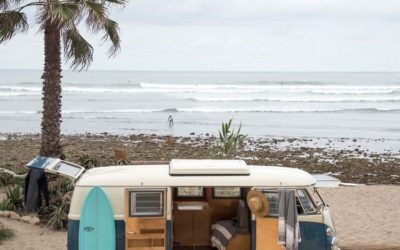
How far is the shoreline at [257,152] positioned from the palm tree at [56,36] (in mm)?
4503

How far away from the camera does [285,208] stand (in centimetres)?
900

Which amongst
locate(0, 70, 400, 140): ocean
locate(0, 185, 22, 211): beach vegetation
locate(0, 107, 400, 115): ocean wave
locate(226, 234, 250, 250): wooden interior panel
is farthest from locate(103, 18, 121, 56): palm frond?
locate(0, 107, 400, 115): ocean wave

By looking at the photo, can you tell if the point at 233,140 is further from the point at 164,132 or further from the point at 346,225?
the point at 164,132

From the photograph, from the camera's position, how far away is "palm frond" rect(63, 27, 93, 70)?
18.3m

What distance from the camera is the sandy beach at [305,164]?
13.7 metres

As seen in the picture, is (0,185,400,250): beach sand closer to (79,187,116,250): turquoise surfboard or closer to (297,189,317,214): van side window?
(297,189,317,214): van side window

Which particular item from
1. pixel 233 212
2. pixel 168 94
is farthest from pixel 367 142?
pixel 168 94

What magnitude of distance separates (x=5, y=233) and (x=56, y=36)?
6.17 m

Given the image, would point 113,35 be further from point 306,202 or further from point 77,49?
point 306,202

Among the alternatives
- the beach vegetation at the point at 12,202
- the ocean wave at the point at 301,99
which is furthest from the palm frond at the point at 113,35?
the ocean wave at the point at 301,99

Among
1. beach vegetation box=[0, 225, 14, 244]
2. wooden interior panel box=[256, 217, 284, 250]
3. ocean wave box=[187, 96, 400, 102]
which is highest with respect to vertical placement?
ocean wave box=[187, 96, 400, 102]

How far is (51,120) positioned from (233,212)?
858cm

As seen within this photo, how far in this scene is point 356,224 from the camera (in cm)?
1527

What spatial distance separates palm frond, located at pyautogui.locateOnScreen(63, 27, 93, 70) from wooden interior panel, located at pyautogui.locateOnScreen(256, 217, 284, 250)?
10.4m
